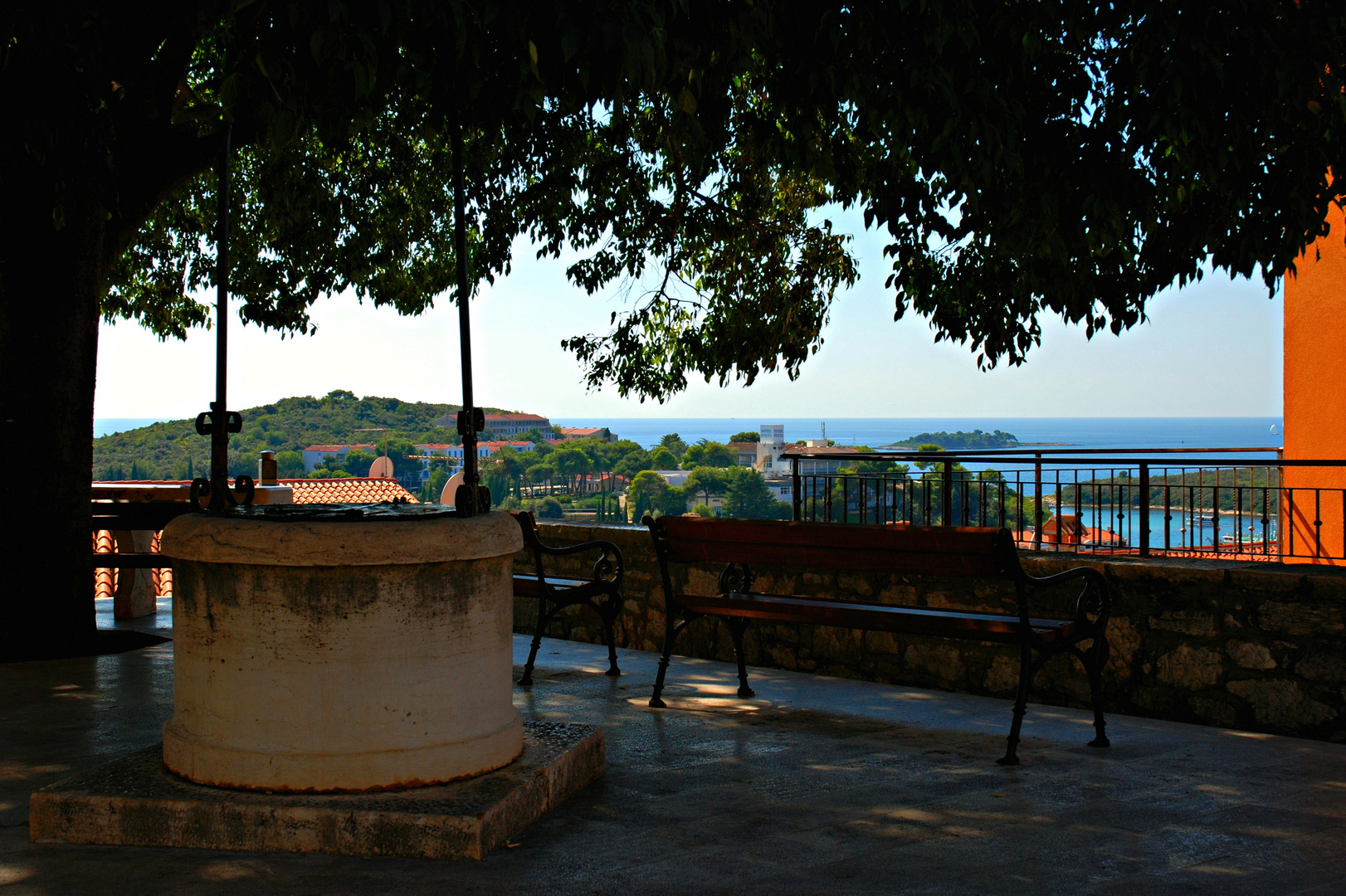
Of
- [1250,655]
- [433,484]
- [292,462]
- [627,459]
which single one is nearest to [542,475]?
[627,459]

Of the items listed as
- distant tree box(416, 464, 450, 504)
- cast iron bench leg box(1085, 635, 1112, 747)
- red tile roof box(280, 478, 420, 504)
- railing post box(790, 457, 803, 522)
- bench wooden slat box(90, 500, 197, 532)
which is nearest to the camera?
cast iron bench leg box(1085, 635, 1112, 747)

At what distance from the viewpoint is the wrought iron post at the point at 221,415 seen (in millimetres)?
4164

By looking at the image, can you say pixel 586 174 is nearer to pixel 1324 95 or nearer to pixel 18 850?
pixel 1324 95

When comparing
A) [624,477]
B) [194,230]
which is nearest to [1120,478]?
[194,230]

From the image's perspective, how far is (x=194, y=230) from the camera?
11617mm

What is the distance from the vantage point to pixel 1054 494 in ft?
29.5

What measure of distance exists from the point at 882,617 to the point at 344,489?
1481cm

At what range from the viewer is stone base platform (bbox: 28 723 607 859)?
3.15 m

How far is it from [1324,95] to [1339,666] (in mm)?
2522

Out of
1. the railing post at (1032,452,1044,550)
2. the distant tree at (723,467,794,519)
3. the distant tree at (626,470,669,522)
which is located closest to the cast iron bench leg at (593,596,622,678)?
the railing post at (1032,452,1044,550)

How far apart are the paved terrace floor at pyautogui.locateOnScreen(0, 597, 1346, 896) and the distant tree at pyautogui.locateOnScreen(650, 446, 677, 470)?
2257cm

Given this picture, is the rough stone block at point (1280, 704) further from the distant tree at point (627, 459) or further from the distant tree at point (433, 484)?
the distant tree at point (627, 459)

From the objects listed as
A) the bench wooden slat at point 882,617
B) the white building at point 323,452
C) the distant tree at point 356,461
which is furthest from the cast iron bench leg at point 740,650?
the white building at point 323,452

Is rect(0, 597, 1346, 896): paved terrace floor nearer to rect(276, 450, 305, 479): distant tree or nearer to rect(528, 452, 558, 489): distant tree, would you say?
rect(528, 452, 558, 489): distant tree
